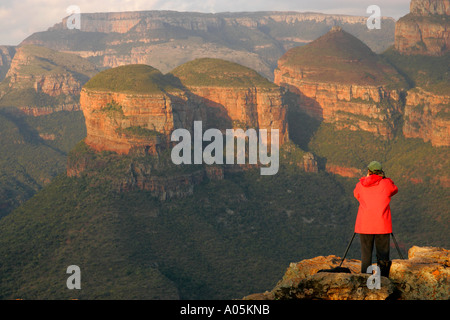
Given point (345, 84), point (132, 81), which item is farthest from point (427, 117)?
point (132, 81)

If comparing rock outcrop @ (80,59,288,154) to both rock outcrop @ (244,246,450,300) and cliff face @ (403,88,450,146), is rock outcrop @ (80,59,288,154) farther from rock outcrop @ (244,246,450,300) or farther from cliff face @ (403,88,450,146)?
rock outcrop @ (244,246,450,300)

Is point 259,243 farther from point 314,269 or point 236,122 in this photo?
point 314,269

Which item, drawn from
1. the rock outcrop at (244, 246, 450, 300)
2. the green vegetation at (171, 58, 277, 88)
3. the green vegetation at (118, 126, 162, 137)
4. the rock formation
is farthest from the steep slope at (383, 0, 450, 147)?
the rock outcrop at (244, 246, 450, 300)

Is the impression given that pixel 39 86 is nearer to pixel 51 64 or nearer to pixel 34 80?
pixel 34 80

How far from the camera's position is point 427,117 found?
103 m

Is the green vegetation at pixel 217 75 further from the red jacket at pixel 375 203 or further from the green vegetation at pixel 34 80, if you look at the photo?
the red jacket at pixel 375 203

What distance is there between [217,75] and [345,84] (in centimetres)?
2712

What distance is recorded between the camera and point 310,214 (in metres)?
89.2

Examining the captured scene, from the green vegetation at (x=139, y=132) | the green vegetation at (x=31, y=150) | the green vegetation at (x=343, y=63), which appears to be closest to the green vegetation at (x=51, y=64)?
the green vegetation at (x=31, y=150)

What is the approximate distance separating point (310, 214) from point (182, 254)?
25749mm

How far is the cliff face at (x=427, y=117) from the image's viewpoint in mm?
97750

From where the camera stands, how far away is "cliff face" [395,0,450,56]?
127062 millimetres

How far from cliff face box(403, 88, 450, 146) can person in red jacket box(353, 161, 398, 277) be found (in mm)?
82146
